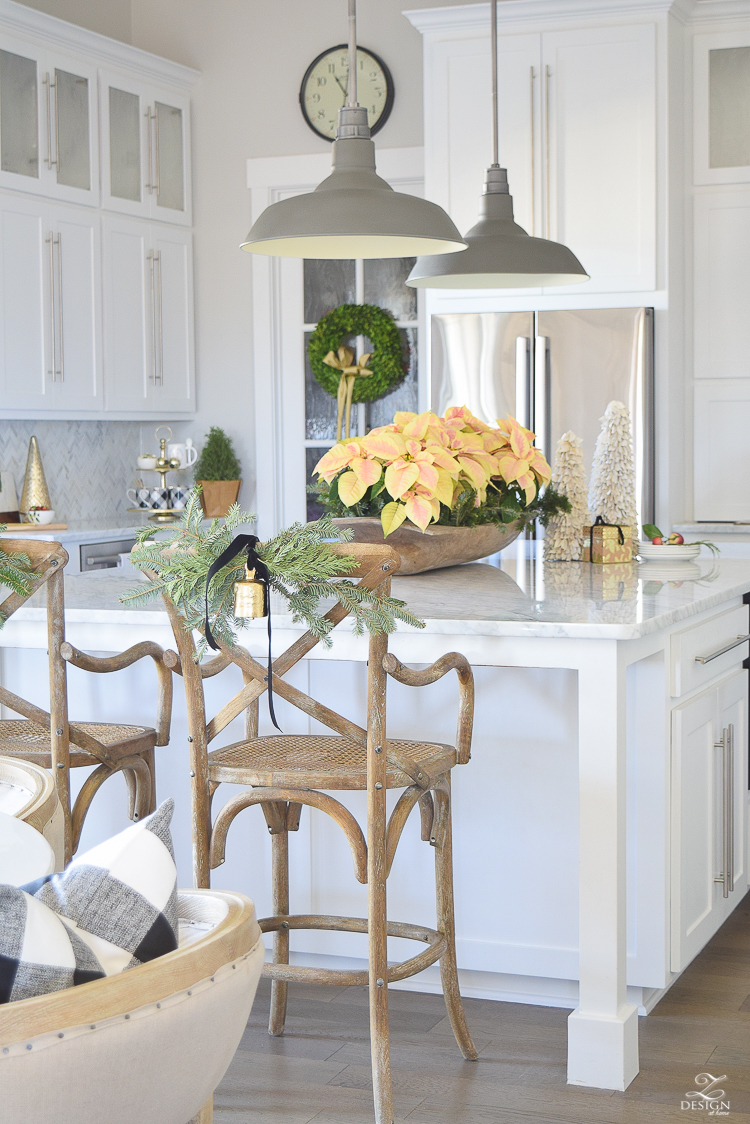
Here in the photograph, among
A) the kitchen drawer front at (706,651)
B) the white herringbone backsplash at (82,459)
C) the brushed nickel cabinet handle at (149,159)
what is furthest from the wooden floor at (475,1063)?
the brushed nickel cabinet handle at (149,159)

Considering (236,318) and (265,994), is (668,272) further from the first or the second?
(265,994)

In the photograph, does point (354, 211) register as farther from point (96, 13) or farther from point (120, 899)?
point (96, 13)

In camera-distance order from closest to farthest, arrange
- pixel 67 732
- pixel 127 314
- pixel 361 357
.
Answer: pixel 67 732 → pixel 127 314 → pixel 361 357

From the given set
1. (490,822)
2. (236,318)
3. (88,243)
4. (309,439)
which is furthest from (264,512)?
(490,822)

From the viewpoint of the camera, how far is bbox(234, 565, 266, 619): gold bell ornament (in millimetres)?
1828

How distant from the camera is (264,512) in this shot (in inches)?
225

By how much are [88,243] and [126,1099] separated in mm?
4497

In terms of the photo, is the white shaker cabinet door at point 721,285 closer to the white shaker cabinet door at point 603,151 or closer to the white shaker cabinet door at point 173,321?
the white shaker cabinet door at point 603,151

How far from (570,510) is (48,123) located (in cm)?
277

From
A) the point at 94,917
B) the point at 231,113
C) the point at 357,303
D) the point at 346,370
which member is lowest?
the point at 94,917

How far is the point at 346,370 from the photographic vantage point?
18.0ft

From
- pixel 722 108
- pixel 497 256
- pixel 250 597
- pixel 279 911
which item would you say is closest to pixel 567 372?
pixel 722 108

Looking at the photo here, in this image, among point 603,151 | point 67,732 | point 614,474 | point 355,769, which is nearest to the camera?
point 355,769

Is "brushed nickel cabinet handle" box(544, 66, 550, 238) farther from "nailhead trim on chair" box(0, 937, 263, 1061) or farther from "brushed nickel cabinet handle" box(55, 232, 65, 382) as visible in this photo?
"nailhead trim on chair" box(0, 937, 263, 1061)
